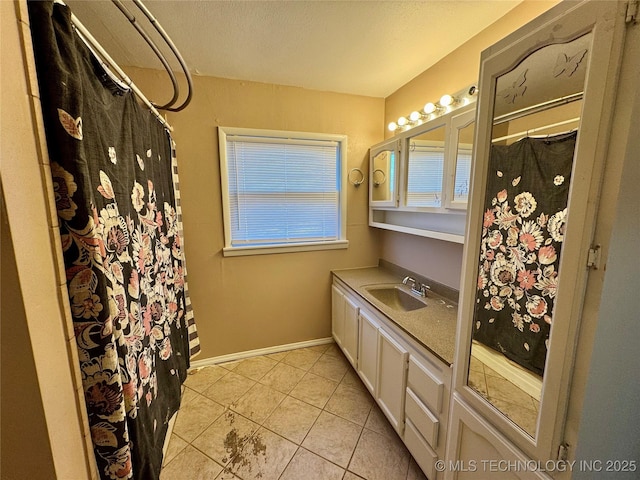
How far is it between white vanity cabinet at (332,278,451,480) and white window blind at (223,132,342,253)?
2.89 ft

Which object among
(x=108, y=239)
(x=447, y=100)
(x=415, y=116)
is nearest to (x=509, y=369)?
(x=108, y=239)

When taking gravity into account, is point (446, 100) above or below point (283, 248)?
above

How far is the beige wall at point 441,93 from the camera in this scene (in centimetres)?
139

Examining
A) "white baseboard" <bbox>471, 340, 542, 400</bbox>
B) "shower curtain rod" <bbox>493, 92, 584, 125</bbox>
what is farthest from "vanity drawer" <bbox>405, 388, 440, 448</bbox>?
"shower curtain rod" <bbox>493, 92, 584, 125</bbox>

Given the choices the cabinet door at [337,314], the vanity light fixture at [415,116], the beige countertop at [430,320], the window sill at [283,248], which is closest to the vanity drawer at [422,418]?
the beige countertop at [430,320]

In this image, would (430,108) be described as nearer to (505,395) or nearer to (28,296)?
(505,395)

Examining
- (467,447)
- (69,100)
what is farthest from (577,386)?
(69,100)

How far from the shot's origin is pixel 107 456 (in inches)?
30.6

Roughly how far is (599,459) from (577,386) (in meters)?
→ 0.31

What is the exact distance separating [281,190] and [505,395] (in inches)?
82.3

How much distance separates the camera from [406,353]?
1.41 meters

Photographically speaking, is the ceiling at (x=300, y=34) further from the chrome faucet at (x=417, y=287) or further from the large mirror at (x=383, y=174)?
the chrome faucet at (x=417, y=287)

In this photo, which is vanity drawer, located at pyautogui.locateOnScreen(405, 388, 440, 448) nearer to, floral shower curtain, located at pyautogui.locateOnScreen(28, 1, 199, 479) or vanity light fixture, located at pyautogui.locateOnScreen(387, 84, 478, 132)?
floral shower curtain, located at pyautogui.locateOnScreen(28, 1, 199, 479)

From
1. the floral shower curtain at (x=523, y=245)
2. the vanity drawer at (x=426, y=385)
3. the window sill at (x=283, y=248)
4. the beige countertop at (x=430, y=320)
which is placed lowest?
the vanity drawer at (x=426, y=385)
